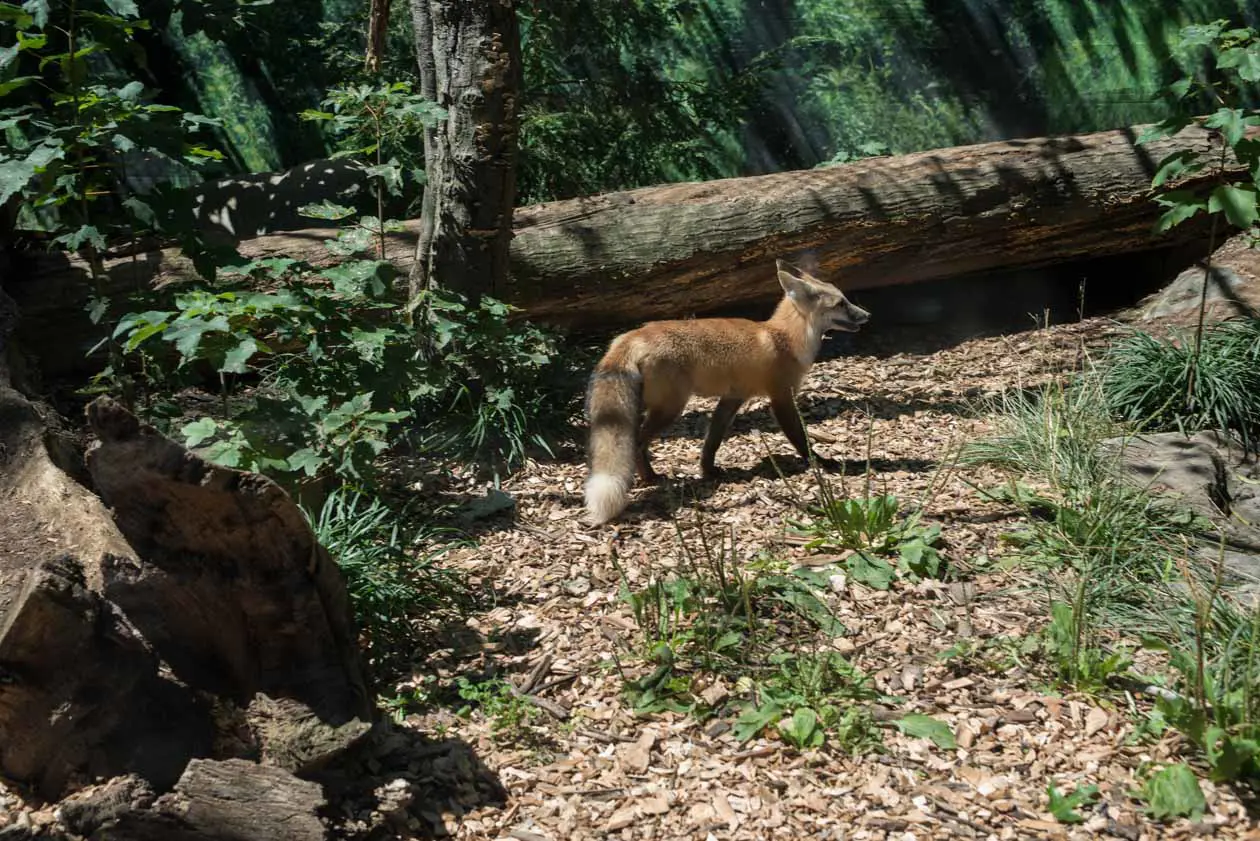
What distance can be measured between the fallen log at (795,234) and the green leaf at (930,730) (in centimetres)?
407

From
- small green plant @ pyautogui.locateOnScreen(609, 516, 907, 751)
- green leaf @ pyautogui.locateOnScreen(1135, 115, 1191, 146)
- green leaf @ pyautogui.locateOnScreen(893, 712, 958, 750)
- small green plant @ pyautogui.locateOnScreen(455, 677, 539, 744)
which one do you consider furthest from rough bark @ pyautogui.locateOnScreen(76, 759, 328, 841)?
green leaf @ pyautogui.locateOnScreen(1135, 115, 1191, 146)

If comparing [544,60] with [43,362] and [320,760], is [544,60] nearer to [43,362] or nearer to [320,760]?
[43,362]

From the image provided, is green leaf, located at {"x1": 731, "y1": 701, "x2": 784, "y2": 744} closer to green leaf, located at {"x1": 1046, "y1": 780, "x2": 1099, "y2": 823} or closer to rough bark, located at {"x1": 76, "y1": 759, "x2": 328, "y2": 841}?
green leaf, located at {"x1": 1046, "y1": 780, "x2": 1099, "y2": 823}

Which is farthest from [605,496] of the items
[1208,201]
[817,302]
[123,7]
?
[1208,201]

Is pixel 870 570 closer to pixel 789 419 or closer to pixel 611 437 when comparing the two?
pixel 611 437

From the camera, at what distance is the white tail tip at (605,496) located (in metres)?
A: 5.64

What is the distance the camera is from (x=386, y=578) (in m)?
4.66

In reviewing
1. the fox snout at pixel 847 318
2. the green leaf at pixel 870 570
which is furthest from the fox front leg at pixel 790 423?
the green leaf at pixel 870 570

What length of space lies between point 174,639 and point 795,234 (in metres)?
5.99

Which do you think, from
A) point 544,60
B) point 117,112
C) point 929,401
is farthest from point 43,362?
point 929,401

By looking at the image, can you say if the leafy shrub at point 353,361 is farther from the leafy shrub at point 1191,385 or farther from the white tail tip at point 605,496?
the leafy shrub at point 1191,385

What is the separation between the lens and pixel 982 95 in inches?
428

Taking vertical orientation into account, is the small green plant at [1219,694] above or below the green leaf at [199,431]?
below

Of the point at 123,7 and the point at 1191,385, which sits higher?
the point at 123,7
